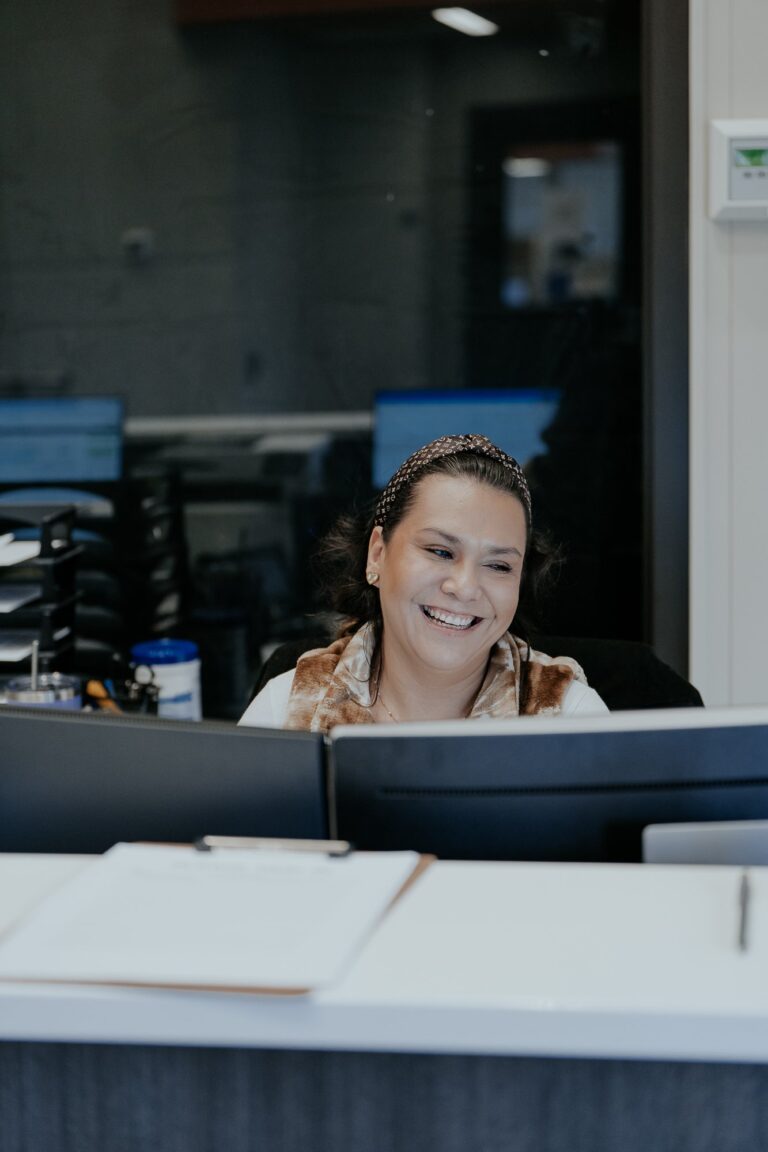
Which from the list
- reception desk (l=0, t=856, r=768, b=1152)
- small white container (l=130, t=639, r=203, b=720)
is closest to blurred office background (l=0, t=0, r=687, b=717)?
small white container (l=130, t=639, r=203, b=720)

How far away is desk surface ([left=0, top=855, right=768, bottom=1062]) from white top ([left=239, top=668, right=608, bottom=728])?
87 cm

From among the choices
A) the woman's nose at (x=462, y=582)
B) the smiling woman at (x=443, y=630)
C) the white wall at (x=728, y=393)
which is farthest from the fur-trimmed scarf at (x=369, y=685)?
the white wall at (x=728, y=393)

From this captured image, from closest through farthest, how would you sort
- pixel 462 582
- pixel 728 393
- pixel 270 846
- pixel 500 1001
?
pixel 500 1001
pixel 270 846
pixel 462 582
pixel 728 393

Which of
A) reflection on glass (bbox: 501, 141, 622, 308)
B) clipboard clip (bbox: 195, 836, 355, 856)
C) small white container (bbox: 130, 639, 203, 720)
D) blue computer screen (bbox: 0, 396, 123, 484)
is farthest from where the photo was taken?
blue computer screen (bbox: 0, 396, 123, 484)

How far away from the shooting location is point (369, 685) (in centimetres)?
180

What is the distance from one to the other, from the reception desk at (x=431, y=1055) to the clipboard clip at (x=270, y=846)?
14 cm

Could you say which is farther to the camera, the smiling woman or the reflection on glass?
the reflection on glass

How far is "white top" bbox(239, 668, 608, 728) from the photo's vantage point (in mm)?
1713

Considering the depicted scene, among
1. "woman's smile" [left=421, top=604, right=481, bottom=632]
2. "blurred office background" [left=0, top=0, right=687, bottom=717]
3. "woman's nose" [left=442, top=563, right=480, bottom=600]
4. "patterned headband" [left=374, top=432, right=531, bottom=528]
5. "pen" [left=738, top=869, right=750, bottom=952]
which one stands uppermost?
"blurred office background" [left=0, top=0, right=687, bottom=717]

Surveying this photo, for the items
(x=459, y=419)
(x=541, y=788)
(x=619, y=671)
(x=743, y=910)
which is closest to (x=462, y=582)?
(x=619, y=671)

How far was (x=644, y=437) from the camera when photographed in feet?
9.27

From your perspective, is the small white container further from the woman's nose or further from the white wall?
the white wall

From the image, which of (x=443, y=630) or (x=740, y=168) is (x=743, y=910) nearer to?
(x=443, y=630)

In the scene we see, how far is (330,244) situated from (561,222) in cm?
53
